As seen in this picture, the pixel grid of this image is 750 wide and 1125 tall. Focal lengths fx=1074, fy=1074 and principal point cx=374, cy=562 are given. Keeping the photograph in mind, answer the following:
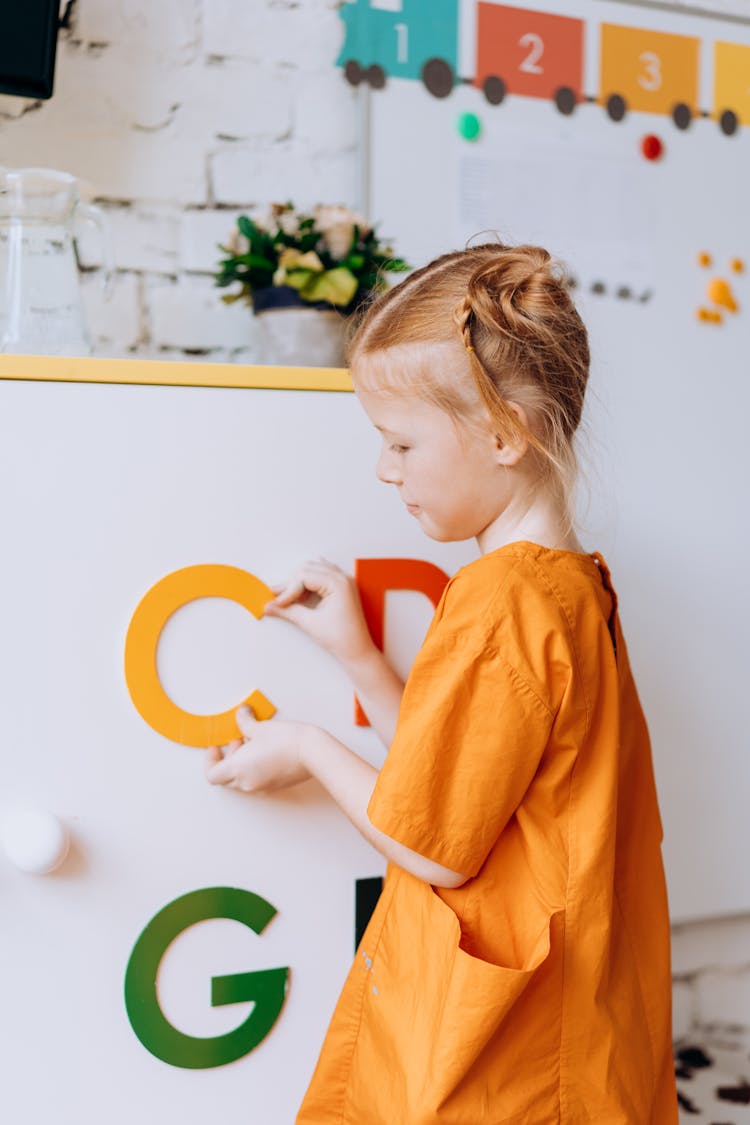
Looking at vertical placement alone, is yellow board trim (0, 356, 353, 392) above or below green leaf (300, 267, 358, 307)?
below

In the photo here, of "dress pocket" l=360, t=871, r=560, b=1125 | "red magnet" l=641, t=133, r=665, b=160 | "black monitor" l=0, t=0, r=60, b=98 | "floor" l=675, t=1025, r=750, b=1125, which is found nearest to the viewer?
"dress pocket" l=360, t=871, r=560, b=1125

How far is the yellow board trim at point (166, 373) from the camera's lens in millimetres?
862

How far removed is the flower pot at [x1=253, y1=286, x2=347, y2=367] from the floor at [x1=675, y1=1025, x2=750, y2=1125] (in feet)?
3.42

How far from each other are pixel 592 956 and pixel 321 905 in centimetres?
28

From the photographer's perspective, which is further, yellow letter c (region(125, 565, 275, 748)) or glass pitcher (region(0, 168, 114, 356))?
glass pitcher (region(0, 168, 114, 356))

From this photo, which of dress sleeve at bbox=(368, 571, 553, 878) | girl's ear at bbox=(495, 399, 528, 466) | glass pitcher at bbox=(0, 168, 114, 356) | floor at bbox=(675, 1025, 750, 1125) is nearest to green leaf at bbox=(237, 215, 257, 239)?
glass pitcher at bbox=(0, 168, 114, 356)

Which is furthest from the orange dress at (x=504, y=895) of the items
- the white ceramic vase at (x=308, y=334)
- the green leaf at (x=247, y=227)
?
the green leaf at (x=247, y=227)

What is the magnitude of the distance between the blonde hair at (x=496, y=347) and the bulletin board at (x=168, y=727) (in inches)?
5.7

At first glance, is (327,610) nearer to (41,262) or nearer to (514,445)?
(514,445)

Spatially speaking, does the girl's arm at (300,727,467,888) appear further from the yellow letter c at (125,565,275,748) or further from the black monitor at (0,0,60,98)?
the black monitor at (0,0,60,98)

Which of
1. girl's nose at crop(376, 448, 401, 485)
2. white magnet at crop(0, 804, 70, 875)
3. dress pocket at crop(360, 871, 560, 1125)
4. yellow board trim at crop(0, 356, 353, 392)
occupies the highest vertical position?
yellow board trim at crop(0, 356, 353, 392)

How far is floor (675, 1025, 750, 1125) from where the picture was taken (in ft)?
4.48

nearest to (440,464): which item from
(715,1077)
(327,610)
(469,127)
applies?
(327,610)

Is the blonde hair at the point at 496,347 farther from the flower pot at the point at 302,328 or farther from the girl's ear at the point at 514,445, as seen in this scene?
the flower pot at the point at 302,328
